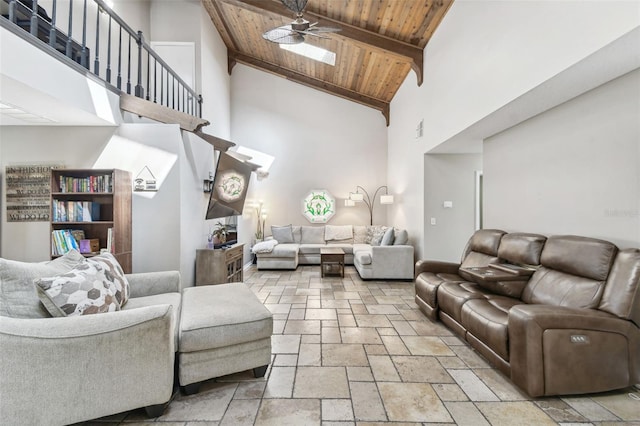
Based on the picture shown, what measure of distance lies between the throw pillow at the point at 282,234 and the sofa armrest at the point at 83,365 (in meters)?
5.01

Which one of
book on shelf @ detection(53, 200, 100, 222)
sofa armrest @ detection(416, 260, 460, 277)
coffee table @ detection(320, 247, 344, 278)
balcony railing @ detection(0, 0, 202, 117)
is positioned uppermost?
balcony railing @ detection(0, 0, 202, 117)

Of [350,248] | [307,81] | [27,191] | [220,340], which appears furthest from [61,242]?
[307,81]

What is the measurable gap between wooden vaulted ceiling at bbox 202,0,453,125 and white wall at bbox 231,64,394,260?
0.34 meters

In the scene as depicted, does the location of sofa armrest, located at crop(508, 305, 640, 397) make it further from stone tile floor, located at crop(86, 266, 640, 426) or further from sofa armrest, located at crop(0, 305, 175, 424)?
sofa armrest, located at crop(0, 305, 175, 424)

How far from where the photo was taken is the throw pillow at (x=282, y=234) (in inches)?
265

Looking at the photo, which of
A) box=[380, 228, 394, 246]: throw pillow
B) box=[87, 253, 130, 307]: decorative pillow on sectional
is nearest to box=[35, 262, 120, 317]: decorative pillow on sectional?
box=[87, 253, 130, 307]: decorative pillow on sectional

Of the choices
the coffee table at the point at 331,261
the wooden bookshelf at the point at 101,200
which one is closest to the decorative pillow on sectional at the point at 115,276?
the wooden bookshelf at the point at 101,200

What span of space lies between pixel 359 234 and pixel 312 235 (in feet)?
3.73

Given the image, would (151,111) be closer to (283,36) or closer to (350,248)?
(283,36)

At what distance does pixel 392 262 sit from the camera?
5.08 metres

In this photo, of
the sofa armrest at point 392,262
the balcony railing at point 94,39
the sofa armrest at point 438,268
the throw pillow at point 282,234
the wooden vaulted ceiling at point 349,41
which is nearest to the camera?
the balcony railing at point 94,39

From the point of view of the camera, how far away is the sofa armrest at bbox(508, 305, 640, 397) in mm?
1818

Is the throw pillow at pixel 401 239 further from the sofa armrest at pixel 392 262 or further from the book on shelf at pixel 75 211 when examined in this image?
the book on shelf at pixel 75 211

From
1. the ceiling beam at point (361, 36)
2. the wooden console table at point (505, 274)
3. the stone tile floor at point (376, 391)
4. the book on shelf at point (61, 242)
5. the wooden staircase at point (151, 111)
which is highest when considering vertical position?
the ceiling beam at point (361, 36)
